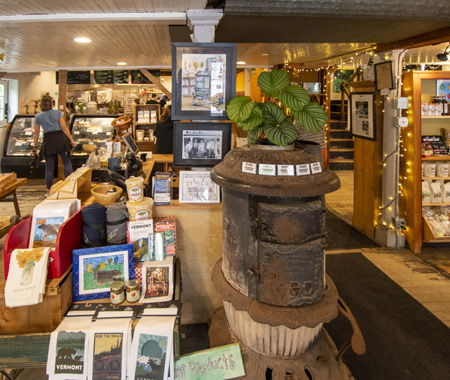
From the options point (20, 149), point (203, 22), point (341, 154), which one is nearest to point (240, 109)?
point (203, 22)

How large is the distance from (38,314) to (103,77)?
8840 millimetres

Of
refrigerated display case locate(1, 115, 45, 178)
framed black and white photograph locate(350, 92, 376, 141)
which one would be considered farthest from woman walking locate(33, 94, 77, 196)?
framed black and white photograph locate(350, 92, 376, 141)

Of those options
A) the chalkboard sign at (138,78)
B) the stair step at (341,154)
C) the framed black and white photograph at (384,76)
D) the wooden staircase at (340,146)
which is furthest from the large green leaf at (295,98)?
the chalkboard sign at (138,78)

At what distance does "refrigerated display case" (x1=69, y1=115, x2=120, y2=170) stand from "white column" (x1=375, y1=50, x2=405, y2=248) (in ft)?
17.4

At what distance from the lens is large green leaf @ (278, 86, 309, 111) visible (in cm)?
206

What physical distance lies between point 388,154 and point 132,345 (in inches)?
149

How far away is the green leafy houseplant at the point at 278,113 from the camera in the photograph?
2.06 meters

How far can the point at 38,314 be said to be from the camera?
199 cm

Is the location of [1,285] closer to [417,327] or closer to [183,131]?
[183,131]

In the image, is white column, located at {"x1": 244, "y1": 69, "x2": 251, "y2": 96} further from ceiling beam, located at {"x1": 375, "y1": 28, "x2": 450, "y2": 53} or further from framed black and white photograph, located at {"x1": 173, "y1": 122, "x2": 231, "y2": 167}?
framed black and white photograph, located at {"x1": 173, "y1": 122, "x2": 231, "y2": 167}

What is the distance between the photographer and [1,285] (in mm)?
2102

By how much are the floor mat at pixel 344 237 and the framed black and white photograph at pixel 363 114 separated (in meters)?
1.34

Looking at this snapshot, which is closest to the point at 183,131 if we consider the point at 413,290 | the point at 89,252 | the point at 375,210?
the point at 89,252

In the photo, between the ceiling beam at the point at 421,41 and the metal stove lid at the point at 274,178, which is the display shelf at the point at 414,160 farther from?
the metal stove lid at the point at 274,178
